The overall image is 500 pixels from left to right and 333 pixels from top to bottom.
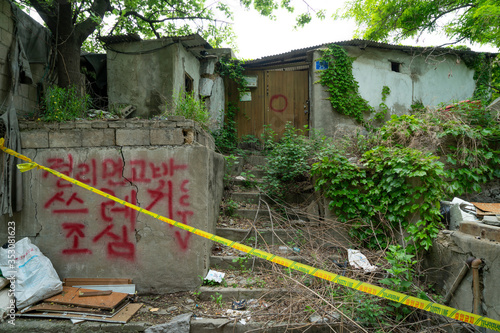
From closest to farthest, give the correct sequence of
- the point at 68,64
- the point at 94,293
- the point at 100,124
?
1. the point at 94,293
2. the point at 100,124
3. the point at 68,64

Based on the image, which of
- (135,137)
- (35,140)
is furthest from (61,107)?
(135,137)

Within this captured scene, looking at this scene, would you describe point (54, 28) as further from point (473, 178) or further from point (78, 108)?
point (473, 178)

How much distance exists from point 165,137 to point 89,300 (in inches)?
85.8

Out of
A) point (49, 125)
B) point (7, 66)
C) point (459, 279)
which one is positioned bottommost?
point (459, 279)

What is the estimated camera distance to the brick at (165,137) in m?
3.75

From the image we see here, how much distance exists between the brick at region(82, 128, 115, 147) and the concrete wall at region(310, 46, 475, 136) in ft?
19.4

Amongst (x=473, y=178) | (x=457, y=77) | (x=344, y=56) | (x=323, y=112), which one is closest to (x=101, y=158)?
(x=473, y=178)

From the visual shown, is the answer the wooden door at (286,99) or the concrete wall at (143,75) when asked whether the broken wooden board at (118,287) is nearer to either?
the concrete wall at (143,75)

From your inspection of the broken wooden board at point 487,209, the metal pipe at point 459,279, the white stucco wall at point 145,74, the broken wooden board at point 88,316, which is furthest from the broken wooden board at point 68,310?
the white stucco wall at point 145,74

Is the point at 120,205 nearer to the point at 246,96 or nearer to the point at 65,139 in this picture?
the point at 65,139

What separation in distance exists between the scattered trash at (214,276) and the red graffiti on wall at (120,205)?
624 mm

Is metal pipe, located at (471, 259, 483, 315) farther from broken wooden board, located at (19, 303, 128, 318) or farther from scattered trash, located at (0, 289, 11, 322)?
scattered trash, located at (0, 289, 11, 322)

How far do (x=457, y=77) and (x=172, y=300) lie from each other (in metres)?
10.8

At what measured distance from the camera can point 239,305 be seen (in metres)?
3.41
